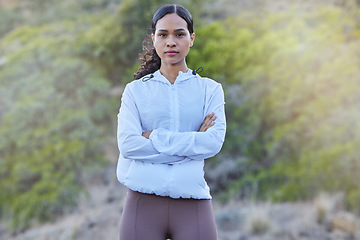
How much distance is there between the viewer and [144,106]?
1.55 m

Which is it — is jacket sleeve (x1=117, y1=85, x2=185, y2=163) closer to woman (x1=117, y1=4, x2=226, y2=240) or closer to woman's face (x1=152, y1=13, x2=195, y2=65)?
woman (x1=117, y1=4, x2=226, y2=240)

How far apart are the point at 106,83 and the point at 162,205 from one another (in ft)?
19.0

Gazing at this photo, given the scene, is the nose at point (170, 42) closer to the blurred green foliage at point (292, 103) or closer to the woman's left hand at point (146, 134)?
the woman's left hand at point (146, 134)

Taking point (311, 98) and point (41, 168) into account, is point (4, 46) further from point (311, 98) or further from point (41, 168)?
point (311, 98)

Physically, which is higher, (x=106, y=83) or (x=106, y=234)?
(x=106, y=83)

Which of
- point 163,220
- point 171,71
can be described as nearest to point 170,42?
point 171,71

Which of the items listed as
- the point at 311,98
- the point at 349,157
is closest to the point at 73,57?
the point at 311,98

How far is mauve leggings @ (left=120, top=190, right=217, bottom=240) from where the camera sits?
1.47 meters

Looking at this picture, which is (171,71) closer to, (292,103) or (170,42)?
(170,42)

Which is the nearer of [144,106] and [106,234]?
[144,106]

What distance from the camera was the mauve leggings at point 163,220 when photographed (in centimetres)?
147

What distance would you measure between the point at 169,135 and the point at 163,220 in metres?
0.31

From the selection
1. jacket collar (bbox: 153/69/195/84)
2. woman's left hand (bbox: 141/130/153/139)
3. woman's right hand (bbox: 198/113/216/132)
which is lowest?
woman's left hand (bbox: 141/130/153/139)

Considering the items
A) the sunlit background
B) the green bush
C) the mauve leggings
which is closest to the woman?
the mauve leggings
